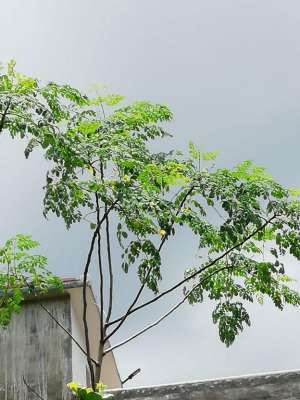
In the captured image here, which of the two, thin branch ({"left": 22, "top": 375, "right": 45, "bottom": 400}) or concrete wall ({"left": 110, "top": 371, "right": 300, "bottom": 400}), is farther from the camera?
thin branch ({"left": 22, "top": 375, "right": 45, "bottom": 400})

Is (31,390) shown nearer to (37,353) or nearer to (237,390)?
(37,353)

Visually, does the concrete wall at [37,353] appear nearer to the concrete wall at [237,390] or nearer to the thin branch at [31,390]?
the thin branch at [31,390]

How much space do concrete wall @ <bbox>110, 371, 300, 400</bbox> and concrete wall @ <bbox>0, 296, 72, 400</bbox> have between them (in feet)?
6.57

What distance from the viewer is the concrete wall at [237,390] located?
8594 mm

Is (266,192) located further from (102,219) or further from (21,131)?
(21,131)

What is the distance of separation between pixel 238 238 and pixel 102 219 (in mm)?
1934

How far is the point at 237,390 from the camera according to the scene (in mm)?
8664

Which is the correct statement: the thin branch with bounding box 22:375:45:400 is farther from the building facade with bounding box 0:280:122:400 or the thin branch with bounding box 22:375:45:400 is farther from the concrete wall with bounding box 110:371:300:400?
the concrete wall with bounding box 110:371:300:400

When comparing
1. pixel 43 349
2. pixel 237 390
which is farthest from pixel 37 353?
pixel 237 390

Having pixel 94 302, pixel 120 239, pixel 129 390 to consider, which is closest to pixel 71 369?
pixel 94 302

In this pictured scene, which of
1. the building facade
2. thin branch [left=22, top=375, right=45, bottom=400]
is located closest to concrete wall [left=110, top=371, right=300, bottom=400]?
thin branch [left=22, top=375, right=45, bottom=400]

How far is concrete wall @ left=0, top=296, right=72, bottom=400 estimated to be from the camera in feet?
34.6

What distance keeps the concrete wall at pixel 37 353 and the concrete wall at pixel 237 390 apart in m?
2.00

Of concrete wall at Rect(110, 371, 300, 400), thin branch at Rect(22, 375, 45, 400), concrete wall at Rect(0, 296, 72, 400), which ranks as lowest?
concrete wall at Rect(110, 371, 300, 400)
